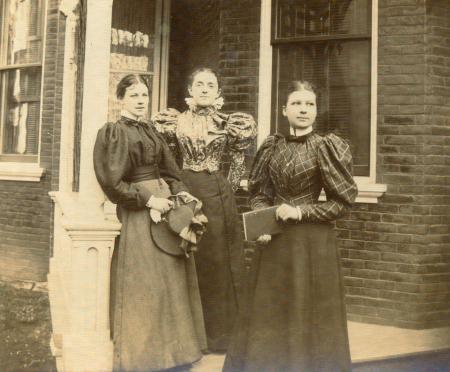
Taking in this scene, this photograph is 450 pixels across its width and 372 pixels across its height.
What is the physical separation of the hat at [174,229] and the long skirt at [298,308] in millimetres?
609

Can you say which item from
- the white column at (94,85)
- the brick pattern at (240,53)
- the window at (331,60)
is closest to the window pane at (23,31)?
the brick pattern at (240,53)

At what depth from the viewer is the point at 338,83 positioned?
20.4 feet

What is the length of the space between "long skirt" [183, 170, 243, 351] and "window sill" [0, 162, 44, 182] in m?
4.21

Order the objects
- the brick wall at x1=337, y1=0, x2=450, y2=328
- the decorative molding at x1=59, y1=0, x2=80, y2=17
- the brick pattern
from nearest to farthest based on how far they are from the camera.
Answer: the brick wall at x1=337, y1=0, x2=450, y2=328 < the brick pattern < the decorative molding at x1=59, y1=0, x2=80, y2=17

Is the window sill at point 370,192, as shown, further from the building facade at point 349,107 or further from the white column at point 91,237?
the white column at point 91,237

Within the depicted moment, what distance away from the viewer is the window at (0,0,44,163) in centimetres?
882

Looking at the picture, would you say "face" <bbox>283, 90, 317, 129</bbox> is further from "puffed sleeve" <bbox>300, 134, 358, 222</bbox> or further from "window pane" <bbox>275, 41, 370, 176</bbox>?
"window pane" <bbox>275, 41, 370, 176</bbox>

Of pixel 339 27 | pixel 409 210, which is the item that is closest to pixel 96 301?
pixel 409 210

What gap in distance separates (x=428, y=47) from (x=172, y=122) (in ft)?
7.94

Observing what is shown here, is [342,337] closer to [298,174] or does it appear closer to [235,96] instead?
[298,174]

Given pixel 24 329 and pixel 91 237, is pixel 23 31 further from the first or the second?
pixel 91 237

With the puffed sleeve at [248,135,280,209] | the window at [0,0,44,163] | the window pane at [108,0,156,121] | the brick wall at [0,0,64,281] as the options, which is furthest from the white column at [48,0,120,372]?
the window at [0,0,44,163]

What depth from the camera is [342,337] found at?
378 centimetres

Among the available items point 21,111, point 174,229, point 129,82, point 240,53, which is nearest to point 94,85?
point 129,82
